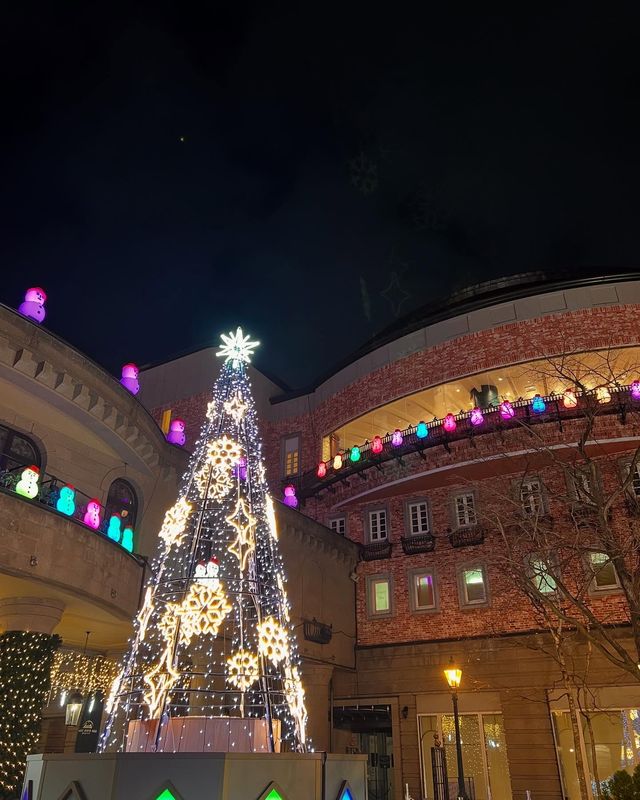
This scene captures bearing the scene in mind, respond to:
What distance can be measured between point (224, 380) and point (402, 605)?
53.9ft

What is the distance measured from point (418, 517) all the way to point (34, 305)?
61.9ft

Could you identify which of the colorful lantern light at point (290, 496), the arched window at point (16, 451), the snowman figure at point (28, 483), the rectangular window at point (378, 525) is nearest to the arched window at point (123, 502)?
the arched window at point (16, 451)

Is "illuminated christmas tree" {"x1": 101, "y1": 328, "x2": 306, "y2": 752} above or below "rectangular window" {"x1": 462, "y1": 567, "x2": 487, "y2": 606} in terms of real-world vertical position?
below

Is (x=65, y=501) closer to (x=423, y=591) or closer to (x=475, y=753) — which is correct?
(x=423, y=591)

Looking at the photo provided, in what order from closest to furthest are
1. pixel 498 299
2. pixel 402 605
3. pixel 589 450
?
pixel 589 450
pixel 402 605
pixel 498 299

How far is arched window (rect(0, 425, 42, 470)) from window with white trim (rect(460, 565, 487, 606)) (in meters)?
17.8

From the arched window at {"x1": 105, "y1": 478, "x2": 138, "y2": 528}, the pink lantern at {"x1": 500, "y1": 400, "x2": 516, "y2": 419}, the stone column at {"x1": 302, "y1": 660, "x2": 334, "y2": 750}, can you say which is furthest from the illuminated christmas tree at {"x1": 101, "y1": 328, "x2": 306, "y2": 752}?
the pink lantern at {"x1": 500, "y1": 400, "x2": 516, "y2": 419}

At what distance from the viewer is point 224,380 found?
1548 cm

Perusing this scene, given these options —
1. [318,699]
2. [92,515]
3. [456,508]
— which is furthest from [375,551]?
[92,515]

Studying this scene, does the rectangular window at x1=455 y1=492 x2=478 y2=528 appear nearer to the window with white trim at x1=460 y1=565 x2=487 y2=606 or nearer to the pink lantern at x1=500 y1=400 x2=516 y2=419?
the window with white trim at x1=460 y1=565 x2=487 y2=606

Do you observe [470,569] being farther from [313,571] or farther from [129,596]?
[129,596]

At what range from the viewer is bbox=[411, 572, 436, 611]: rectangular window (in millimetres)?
26547

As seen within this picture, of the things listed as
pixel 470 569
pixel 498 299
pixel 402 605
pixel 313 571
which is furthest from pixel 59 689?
pixel 498 299

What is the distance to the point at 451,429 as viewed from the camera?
1039 inches
